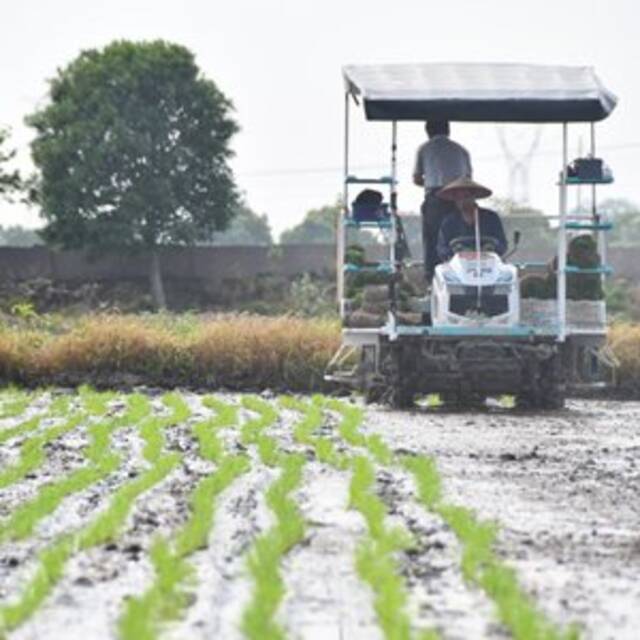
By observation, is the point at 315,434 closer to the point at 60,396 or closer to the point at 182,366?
the point at 60,396

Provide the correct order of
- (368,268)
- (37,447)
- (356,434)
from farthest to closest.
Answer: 1. (368,268)
2. (356,434)
3. (37,447)

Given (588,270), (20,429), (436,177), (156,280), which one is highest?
(436,177)

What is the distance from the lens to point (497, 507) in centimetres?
1124

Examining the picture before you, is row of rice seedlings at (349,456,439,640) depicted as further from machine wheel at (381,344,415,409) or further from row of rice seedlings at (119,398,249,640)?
machine wheel at (381,344,415,409)

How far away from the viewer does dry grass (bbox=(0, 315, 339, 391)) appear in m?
26.5

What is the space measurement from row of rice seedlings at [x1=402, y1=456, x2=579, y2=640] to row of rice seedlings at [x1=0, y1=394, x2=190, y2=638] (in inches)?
66.6

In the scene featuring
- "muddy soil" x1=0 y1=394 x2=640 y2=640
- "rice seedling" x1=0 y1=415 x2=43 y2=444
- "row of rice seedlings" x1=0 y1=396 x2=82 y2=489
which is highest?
"muddy soil" x1=0 y1=394 x2=640 y2=640

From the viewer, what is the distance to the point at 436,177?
1989 centimetres

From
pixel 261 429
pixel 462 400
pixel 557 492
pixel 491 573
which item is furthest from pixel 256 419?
pixel 491 573

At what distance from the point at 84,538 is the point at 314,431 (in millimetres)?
7271

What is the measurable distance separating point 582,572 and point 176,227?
2100 inches

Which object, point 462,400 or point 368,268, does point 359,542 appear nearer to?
point 368,268

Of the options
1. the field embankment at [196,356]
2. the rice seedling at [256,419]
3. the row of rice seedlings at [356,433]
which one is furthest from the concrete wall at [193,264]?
the row of rice seedlings at [356,433]

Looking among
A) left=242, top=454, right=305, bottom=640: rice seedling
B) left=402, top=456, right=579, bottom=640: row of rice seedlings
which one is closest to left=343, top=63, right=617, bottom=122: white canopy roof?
left=242, top=454, right=305, bottom=640: rice seedling
